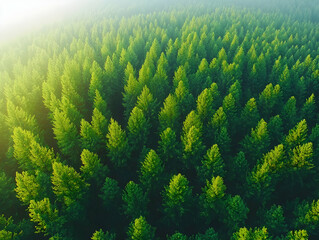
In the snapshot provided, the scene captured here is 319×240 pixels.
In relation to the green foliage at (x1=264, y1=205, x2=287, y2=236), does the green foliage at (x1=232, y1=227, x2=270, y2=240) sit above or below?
above

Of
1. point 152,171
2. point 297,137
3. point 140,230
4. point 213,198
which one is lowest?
point 213,198

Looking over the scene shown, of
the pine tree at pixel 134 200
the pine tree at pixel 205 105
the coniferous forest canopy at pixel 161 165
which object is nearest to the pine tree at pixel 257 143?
the coniferous forest canopy at pixel 161 165

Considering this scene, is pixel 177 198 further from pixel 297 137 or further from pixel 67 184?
pixel 297 137

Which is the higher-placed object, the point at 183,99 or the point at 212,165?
the point at 183,99

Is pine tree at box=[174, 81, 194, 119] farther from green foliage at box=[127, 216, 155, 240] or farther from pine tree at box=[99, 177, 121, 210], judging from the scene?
green foliage at box=[127, 216, 155, 240]

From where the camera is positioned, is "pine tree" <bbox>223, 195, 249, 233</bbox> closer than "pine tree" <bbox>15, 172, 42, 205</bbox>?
Yes

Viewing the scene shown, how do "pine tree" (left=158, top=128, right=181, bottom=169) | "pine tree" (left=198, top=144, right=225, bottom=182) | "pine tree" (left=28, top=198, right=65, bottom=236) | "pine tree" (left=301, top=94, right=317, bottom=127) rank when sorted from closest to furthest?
"pine tree" (left=28, top=198, right=65, bottom=236)
"pine tree" (left=198, top=144, right=225, bottom=182)
"pine tree" (left=158, top=128, right=181, bottom=169)
"pine tree" (left=301, top=94, right=317, bottom=127)

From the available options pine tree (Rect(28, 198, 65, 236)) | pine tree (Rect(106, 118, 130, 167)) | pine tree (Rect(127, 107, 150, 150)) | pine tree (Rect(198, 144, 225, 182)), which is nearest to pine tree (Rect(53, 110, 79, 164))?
pine tree (Rect(106, 118, 130, 167))

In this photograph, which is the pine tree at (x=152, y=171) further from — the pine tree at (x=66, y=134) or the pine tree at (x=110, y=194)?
the pine tree at (x=66, y=134)

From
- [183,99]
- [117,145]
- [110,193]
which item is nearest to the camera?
[110,193]

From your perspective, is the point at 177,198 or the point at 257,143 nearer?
the point at 177,198

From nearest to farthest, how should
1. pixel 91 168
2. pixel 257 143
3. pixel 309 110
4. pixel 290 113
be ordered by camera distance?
pixel 91 168
pixel 257 143
pixel 290 113
pixel 309 110

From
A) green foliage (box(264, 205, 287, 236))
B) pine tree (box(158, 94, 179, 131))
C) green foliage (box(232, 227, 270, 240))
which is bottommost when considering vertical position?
green foliage (box(264, 205, 287, 236))

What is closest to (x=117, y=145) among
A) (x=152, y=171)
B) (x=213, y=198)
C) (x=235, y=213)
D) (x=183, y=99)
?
(x=152, y=171)
